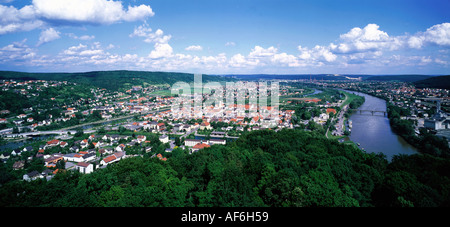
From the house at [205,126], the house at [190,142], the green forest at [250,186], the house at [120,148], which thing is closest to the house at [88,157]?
the house at [120,148]

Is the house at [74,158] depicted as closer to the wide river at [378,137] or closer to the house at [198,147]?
the house at [198,147]

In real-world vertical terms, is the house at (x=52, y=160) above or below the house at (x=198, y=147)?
below

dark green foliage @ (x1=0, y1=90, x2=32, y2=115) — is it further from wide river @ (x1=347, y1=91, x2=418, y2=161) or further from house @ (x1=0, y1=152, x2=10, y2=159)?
wide river @ (x1=347, y1=91, x2=418, y2=161)

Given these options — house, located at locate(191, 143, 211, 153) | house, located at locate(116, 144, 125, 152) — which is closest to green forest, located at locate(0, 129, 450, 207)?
house, located at locate(191, 143, 211, 153)

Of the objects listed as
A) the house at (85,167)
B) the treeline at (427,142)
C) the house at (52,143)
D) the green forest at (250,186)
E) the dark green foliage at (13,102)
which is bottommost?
the house at (85,167)

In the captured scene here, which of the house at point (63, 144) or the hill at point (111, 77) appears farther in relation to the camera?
the hill at point (111, 77)

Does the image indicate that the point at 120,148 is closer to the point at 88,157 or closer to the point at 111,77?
the point at 88,157
